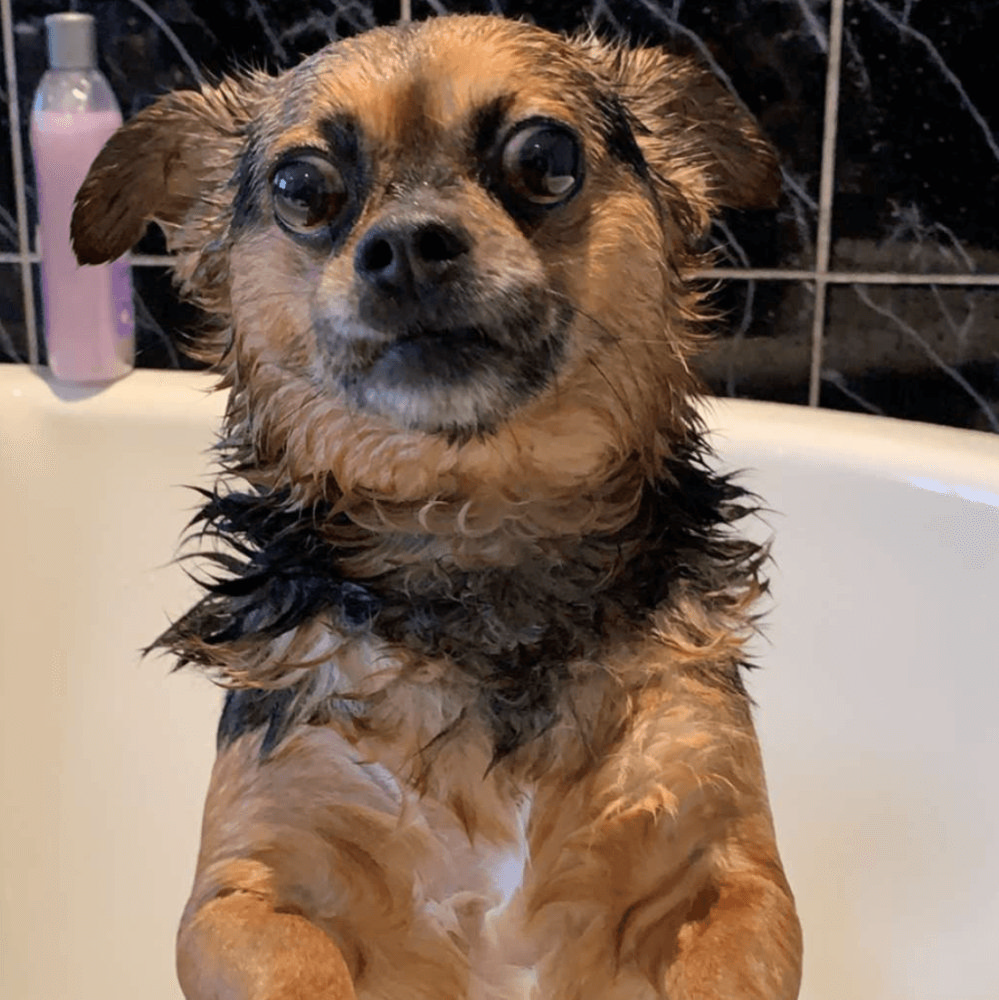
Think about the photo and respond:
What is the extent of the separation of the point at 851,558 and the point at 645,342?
24.9 inches

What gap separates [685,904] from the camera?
0.89 meters

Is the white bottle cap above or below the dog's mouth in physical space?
above

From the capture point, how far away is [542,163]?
2.83ft

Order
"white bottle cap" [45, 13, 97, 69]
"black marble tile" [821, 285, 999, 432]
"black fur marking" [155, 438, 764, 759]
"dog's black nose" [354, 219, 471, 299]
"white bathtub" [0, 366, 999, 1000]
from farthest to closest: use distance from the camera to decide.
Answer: "black marble tile" [821, 285, 999, 432]
"white bottle cap" [45, 13, 97, 69]
"white bathtub" [0, 366, 999, 1000]
"black fur marking" [155, 438, 764, 759]
"dog's black nose" [354, 219, 471, 299]

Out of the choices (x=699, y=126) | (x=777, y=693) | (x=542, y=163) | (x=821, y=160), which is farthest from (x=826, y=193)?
(x=542, y=163)


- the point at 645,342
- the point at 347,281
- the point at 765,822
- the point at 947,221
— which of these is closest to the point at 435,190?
the point at 347,281

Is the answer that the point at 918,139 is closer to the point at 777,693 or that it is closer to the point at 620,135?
the point at 777,693

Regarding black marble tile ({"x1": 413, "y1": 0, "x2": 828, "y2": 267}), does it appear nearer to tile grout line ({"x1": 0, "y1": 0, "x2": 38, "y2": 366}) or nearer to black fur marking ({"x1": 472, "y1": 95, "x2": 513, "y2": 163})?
tile grout line ({"x1": 0, "y1": 0, "x2": 38, "y2": 366})

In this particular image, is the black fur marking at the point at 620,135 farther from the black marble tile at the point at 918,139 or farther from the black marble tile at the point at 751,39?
the black marble tile at the point at 918,139

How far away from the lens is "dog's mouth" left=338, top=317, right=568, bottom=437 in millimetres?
814

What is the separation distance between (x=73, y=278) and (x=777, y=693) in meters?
0.97

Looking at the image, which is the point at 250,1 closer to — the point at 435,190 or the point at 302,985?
the point at 435,190

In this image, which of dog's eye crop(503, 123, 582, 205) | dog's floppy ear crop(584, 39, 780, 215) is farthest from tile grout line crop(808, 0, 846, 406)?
dog's eye crop(503, 123, 582, 205)

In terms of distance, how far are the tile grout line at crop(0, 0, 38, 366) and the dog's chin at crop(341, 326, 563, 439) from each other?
113cm
